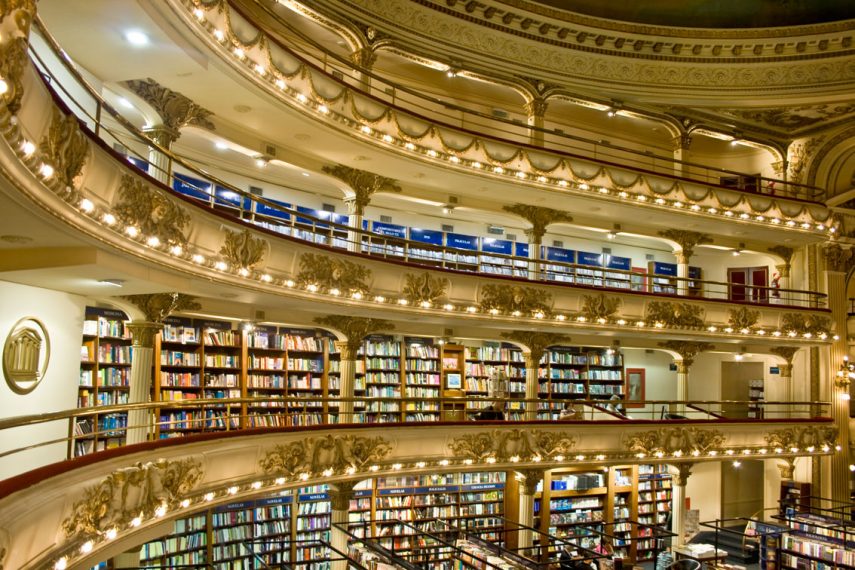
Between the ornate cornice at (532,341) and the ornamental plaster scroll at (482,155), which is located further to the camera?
the ornate cornice at (532,341)

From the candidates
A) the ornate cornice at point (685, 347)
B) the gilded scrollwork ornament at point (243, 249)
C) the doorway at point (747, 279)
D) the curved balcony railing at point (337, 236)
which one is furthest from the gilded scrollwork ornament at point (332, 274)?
the doorway at point (747, 279)

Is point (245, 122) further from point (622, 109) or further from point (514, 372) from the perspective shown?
point (622, 109)

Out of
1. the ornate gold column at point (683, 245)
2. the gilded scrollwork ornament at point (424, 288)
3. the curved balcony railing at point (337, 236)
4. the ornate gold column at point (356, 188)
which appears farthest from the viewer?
the ornate gold column at point (683, 245)

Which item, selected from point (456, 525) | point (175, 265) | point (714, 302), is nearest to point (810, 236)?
point (714, 302)

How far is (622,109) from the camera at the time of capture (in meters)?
17.1

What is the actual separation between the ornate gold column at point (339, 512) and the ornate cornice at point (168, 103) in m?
5.60

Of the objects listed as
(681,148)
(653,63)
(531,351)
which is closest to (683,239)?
(681,148)

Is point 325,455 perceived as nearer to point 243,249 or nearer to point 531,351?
point 243,249

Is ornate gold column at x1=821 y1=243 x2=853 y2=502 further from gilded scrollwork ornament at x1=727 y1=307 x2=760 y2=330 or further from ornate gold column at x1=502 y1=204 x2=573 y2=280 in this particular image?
ornate gold column at x1=502 y1=204 x2=573 y2=280

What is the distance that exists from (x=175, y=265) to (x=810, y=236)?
16.0m

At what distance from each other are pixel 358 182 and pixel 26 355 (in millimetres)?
7141

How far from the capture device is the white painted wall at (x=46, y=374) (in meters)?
6.83

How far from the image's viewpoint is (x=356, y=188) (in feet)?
43.2

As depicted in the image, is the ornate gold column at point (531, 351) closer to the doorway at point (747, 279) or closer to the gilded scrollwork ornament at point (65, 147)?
the doorway at point (747, 279)
